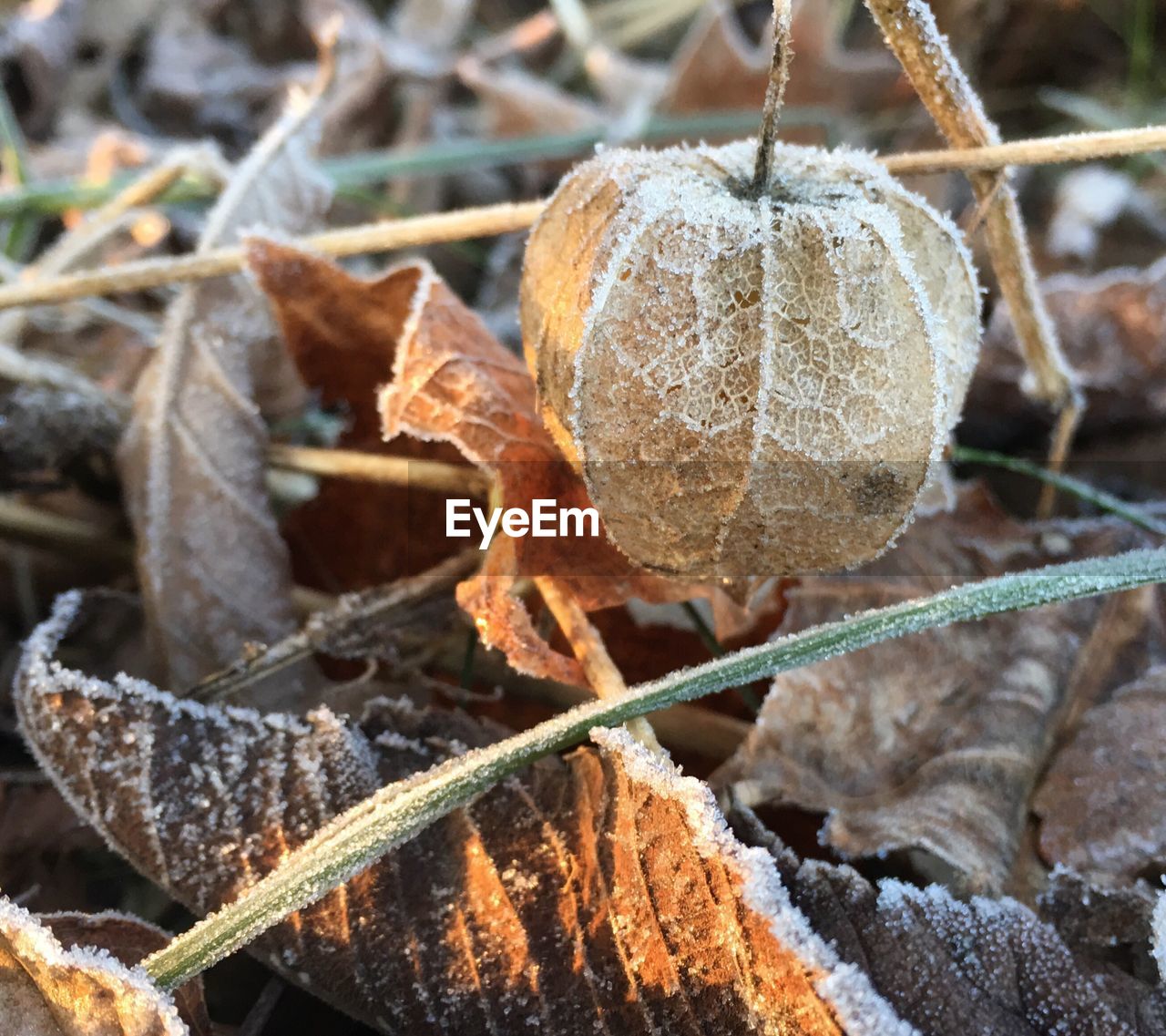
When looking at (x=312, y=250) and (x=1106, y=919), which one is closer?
(x=1106, y=919)

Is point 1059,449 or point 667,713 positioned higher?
point 1059,449

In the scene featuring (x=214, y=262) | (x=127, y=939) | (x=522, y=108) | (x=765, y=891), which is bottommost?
(x=127, y=939)

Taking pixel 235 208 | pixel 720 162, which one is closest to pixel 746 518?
pixel 720 162

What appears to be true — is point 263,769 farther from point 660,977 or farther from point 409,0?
point 409,0

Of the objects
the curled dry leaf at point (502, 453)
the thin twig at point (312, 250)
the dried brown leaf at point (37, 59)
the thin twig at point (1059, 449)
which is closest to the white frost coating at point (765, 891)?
the curled dry leaf at point (502, 453)

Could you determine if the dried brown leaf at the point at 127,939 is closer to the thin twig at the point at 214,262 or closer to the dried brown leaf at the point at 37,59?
the thin twig at the point at 214,262

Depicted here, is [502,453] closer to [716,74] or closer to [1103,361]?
[1103,361]

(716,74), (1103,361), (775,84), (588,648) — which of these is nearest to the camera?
(775,84)

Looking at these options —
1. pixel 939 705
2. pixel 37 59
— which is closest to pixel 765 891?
pixel 939 705
